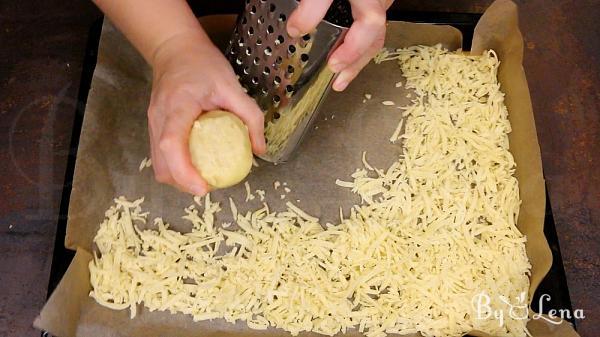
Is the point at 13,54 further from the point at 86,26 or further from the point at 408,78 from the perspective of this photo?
the point at 408,78

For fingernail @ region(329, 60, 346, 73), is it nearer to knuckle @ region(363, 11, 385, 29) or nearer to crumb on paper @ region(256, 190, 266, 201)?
knuckle @ region(363, 11, 385, 29)

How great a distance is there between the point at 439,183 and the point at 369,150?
0.58 ft

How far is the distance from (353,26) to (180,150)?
1.15 feet

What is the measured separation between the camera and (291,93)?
122cm

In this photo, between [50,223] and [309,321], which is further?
[50,223]

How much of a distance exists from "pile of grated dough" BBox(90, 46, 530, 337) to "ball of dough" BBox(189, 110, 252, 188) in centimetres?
24

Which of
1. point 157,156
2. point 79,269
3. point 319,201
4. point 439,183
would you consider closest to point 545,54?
point 439,183

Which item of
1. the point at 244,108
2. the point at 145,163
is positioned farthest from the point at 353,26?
the point at 145,163

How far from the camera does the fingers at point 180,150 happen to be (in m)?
1.02

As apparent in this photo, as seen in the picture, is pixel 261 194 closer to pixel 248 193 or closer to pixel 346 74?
pixel 248 193

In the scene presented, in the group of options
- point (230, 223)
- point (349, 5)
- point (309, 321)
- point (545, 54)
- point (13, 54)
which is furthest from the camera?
point (545, 54)

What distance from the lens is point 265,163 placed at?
1.41 metres

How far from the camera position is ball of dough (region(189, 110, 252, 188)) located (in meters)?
1.06

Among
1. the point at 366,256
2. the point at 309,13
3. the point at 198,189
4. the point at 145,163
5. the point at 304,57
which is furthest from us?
the point at 145,163
